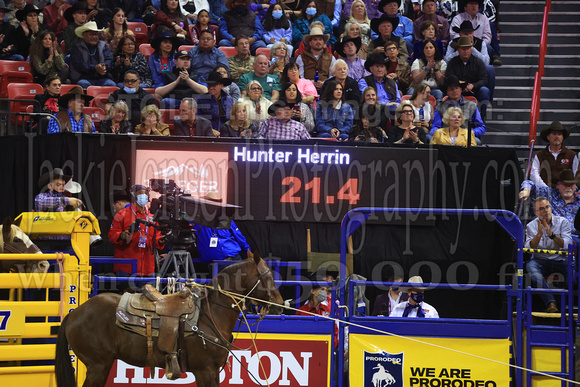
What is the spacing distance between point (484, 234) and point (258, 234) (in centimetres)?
344

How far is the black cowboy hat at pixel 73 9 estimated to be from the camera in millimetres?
16609

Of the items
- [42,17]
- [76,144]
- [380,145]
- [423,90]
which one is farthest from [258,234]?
[42,17]

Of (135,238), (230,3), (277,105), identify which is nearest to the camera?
(135,238)

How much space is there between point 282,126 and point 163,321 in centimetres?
551

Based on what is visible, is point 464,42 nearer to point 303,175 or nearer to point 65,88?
point 303,175

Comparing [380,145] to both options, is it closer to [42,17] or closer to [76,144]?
[76,144]

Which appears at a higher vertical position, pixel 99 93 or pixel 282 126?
pixel 99 93

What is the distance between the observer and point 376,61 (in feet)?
49.2

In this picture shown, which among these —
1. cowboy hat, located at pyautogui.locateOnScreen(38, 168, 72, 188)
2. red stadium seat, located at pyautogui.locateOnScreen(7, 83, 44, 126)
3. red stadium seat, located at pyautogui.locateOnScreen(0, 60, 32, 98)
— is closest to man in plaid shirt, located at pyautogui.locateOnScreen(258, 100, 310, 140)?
cowboy hat, located at pyautogui.locateOnScreen(38, 168, 72, 188)

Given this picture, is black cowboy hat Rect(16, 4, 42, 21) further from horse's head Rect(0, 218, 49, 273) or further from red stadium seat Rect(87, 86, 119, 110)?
horse's head Rect(0, 218, 49, 273)

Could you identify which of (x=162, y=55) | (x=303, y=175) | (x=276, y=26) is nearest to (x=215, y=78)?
(x=162, y=55)

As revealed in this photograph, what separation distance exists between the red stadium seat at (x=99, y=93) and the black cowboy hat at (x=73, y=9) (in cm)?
237

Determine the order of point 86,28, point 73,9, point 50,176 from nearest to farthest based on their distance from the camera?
point 50,176 < point 86,28 < point 73,9

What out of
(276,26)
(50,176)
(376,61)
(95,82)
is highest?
(276,26)
